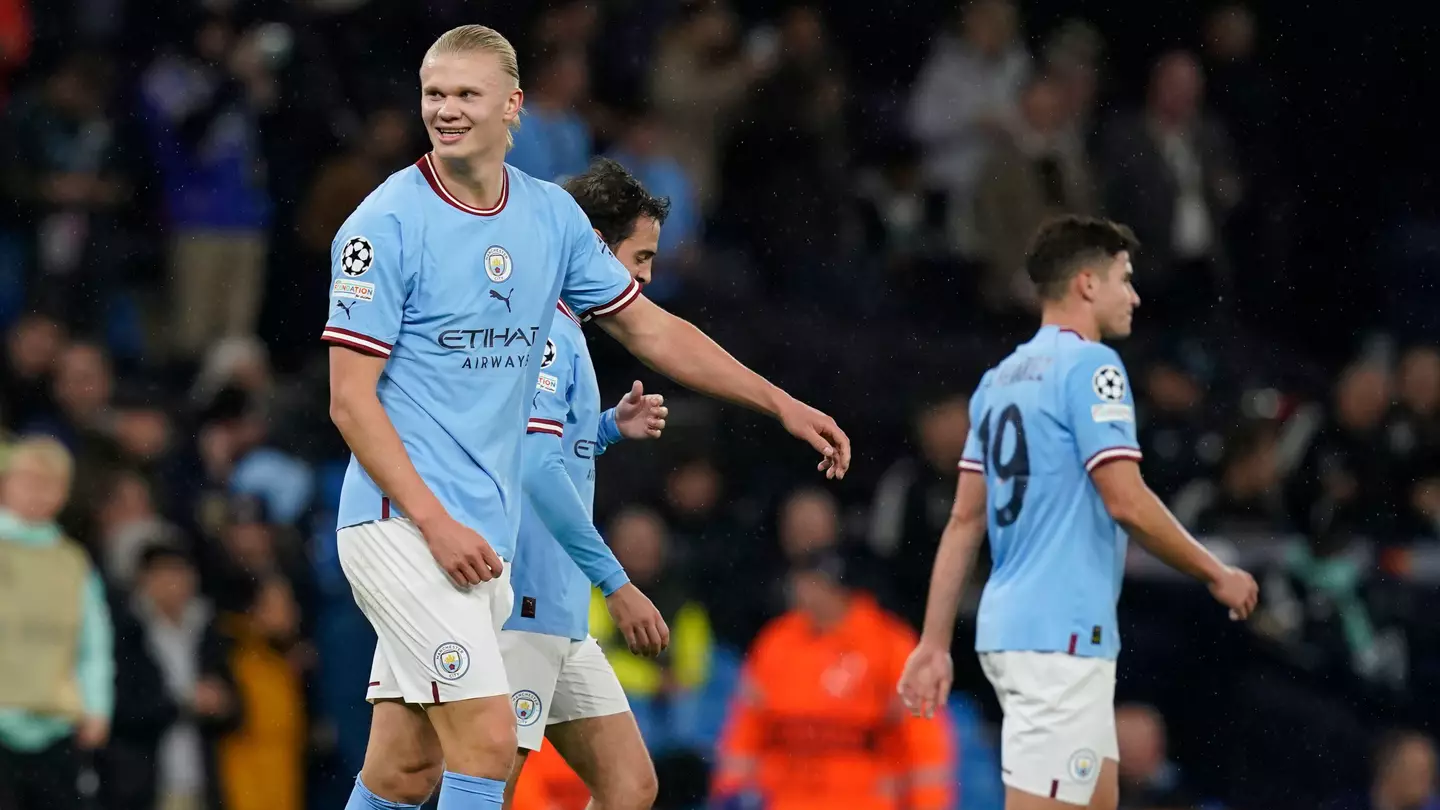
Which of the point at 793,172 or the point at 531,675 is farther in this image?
the point at 793,172

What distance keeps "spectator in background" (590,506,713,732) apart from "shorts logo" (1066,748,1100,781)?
391 centimetres

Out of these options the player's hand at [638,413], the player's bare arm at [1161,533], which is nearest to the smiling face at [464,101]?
the player's hand at [638,413]

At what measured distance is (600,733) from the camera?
6266 millimetres

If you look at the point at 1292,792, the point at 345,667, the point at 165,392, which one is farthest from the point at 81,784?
the point at 1292,792

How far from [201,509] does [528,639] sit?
5.86 meters

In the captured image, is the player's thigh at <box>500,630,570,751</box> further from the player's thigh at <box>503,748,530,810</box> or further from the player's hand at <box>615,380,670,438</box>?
the player's hand at <box>615,380,670,438</box>

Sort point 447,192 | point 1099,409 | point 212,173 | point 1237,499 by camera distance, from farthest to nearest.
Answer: point 212,173 < point 1237,499 < point 1099,409 < point 447,192

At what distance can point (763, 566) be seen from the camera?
11477mm

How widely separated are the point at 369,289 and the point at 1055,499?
9.45 feet

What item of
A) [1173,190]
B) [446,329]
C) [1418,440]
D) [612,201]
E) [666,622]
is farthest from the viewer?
[1173,190]

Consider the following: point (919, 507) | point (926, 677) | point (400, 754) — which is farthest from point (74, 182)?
point (400, 754)

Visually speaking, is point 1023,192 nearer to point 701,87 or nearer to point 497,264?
point 701,87

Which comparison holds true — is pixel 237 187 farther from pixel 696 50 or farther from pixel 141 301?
pixel 696 50

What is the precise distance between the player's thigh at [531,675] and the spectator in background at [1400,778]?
632cm
